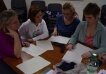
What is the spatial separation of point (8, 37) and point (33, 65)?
443mm

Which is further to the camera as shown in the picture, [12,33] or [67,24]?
[67,24]

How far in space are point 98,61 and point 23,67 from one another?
0.78 m

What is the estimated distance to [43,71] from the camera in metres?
1.94

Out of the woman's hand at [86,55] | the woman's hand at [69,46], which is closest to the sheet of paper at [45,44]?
the woman's hand at [69,46]

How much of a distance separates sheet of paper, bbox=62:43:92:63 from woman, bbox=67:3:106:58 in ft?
0.20

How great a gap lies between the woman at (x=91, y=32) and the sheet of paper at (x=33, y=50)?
1.10 ft

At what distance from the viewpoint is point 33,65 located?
2.03 meters

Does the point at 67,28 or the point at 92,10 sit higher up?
the point at 92,10

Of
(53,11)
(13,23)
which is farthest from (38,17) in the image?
(53,11)

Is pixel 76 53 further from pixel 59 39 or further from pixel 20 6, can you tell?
pixel 20 6

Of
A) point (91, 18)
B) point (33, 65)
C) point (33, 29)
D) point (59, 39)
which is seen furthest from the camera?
point (33, 29)

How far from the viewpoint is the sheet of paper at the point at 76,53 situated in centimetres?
211

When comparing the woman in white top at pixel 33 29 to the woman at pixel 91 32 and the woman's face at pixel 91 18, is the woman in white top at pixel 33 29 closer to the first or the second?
the woman at pixel 91 32

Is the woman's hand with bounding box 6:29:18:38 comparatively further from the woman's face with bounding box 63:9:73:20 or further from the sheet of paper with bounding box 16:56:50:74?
the woman's face with bounding box 63:9:73:20
